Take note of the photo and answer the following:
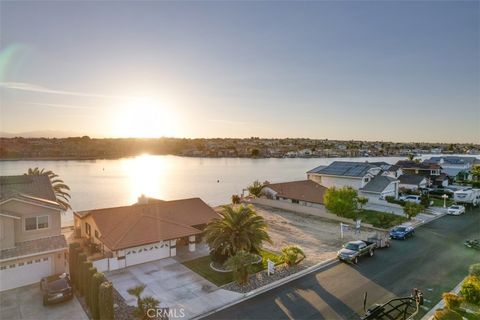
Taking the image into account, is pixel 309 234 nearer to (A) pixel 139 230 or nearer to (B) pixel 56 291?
(A) pixel 139 230

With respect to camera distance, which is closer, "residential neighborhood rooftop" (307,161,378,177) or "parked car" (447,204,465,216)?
"parked car" (447,204,465,216)

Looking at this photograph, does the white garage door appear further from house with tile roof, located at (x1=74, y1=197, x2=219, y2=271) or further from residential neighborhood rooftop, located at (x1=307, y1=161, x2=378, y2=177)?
residential neighborhood rooftop, located at (x1=307, y1=161, x2=378, y2=177)

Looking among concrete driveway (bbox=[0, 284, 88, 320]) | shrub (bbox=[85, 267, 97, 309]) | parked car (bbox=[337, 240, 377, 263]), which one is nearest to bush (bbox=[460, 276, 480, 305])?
parked car (bbox=[337, 240, 377, 263])

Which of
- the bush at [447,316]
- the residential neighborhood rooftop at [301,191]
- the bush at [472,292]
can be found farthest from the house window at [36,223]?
the residential neighborhood rooftop at [301,191]

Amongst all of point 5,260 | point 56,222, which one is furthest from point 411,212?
point 5,260

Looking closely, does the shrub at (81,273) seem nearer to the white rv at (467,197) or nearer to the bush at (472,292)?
the bush at (472,292)

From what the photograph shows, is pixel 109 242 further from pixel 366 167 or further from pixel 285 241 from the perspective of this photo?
pixel 366 167
